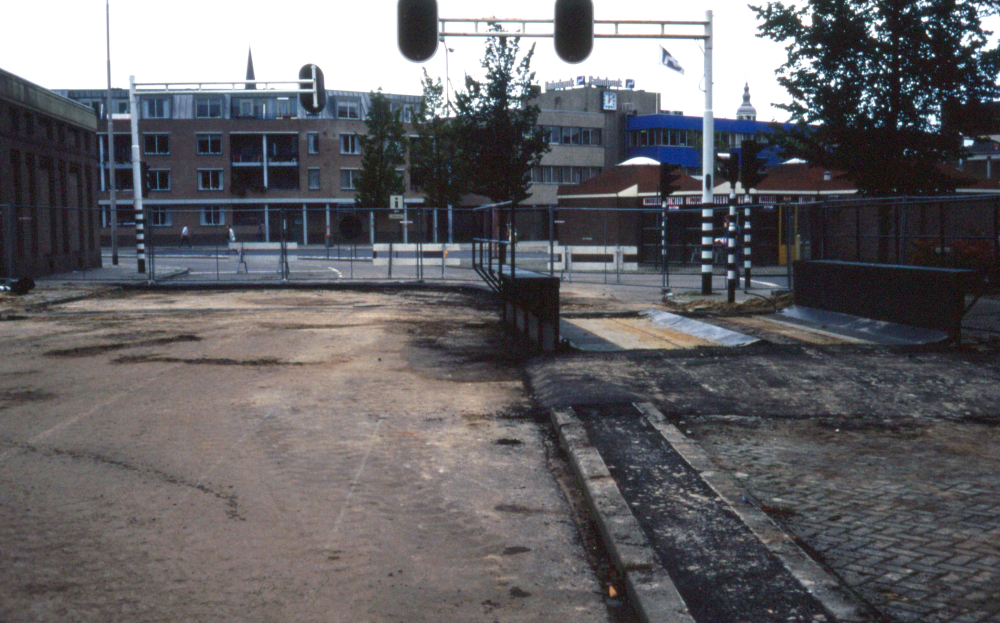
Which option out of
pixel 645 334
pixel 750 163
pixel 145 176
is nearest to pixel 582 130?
pixel 145 176

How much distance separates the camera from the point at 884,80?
19.5 meters

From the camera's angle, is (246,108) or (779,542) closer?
(779,542)

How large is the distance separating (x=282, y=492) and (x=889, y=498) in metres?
3.40

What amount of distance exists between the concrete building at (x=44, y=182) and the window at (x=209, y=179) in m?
44.7

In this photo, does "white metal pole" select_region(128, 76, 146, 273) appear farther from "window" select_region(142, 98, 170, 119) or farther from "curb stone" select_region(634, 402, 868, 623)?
"window" select_region(142, 98, 170, 119)

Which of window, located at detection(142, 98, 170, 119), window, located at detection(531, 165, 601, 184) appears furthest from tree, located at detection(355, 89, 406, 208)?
window, located at detection(142, 98, 170, 119)

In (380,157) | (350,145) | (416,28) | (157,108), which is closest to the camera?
(416,28)

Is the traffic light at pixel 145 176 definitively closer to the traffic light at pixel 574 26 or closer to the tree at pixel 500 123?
the tree at pixel 500 123

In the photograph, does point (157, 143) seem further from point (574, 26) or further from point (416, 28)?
point (574, 26)

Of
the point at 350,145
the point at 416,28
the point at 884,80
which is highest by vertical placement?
the point at 350,145

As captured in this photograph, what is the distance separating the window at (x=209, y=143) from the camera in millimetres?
78562

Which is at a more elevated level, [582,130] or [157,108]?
[157,108]

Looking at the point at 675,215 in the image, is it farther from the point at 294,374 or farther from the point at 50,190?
the point at 294,374

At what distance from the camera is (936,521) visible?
4785 mm
